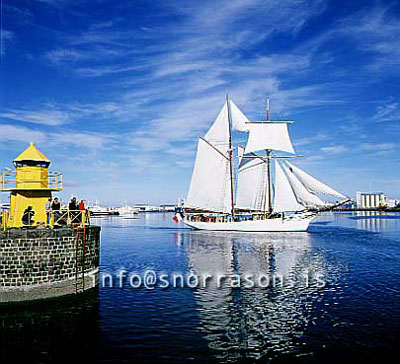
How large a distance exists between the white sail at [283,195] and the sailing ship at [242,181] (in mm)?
205

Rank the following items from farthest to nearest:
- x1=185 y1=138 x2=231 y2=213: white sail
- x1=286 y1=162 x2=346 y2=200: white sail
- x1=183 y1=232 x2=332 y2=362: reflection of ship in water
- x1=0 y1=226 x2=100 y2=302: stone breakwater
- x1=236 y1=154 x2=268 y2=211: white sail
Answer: x1=236 y1=154 x2=268 y2=211: white sail, x1=185 y1=138 x2=231 y2=213: white sail, x1=286 y1=162 x2=346 y2=200: white sail, x1=0 y1=226 x2=100 y2=302: stone breakwater, x1=183 y1=232 x2=332 y2=362: reflection of ship in water

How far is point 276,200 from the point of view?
80.1 meters

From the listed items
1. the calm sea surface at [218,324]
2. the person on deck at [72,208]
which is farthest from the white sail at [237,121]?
the person on deck at [72,208]

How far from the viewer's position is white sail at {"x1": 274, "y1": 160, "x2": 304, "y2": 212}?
7812 cm

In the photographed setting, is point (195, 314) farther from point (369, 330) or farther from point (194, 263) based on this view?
point (194, 263)

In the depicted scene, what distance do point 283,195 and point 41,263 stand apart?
206 ft

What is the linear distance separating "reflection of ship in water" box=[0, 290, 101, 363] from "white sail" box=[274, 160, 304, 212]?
59890 millimetres

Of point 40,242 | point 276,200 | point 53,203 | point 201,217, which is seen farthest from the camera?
point 201,217

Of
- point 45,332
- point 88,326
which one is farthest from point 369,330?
point 45,332

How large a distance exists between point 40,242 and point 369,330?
17.7 m

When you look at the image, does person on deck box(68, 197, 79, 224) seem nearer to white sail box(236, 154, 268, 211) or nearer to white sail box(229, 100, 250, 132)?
white sail box(236, 154, 268, 211)

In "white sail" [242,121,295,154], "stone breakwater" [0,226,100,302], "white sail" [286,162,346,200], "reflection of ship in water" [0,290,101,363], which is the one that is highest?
"white sail" [242,121,295,154]

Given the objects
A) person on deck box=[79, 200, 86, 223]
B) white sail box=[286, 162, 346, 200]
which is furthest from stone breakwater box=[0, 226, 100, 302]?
white sail box=[286, 162, 346, 200]

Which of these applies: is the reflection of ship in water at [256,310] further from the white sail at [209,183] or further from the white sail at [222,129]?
the white sail at [222,129]
